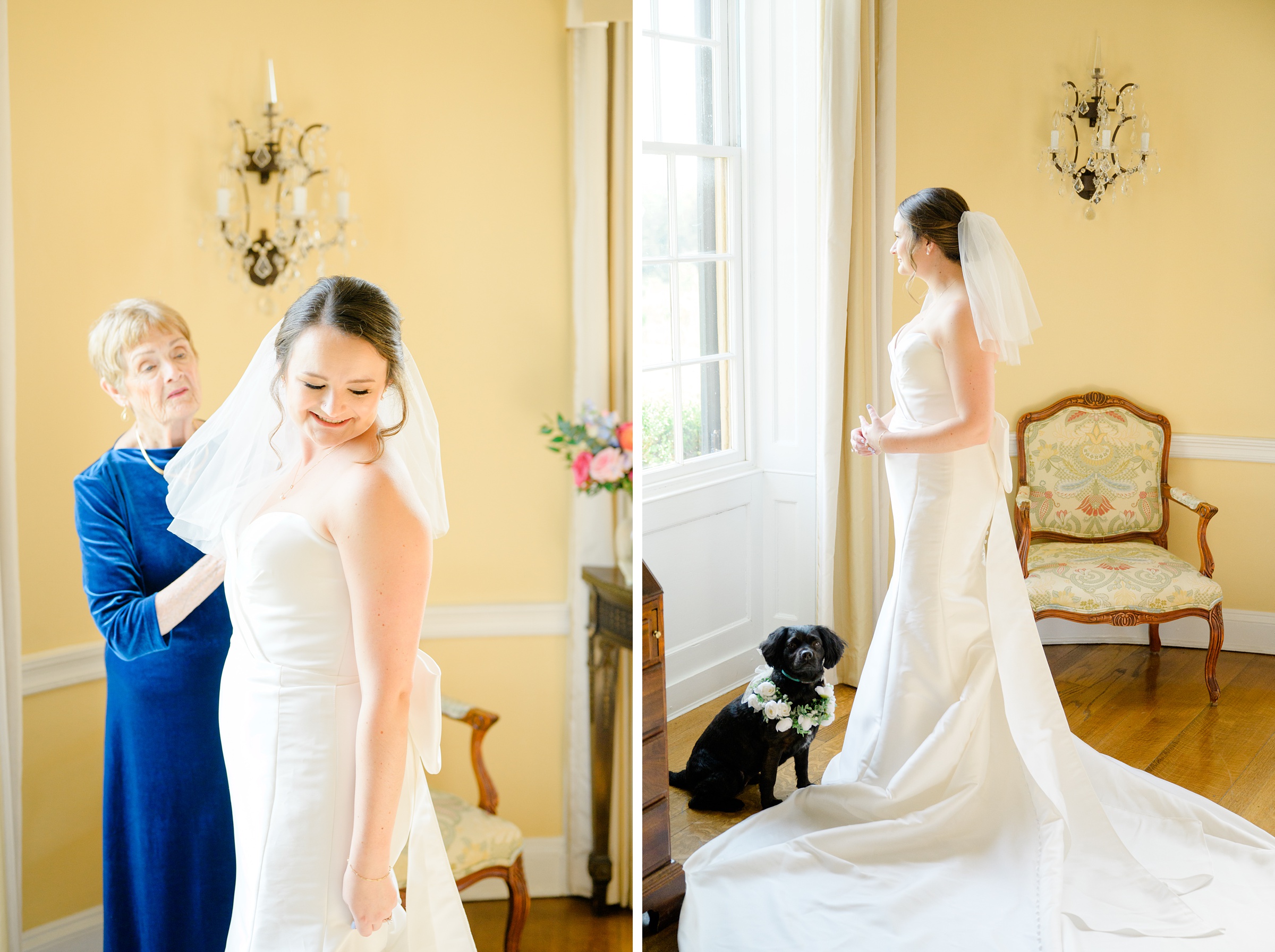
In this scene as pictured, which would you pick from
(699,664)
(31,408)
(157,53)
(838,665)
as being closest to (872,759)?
(838,665)

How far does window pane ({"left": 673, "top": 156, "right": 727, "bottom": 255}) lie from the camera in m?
1.37

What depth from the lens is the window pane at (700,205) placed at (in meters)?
1.37

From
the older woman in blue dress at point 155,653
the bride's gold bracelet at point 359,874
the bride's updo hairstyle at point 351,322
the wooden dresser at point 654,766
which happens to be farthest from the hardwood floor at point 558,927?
the bride's updo hairstyle at point 351,322

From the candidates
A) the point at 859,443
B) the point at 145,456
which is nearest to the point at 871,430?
the point at 859,443

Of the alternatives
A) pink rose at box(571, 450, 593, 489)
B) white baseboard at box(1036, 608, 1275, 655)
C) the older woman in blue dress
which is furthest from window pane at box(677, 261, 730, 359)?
white baseboard at box(1036, 608, 1275, 655)

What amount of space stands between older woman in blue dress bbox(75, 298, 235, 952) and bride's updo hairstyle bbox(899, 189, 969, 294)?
1195 millimetres

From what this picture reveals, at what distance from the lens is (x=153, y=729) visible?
113cm

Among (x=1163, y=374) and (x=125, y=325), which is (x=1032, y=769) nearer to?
(x=1163, y=374)

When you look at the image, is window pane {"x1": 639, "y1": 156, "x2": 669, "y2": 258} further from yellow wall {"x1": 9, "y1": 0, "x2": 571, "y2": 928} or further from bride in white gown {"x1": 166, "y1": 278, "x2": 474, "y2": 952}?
bride in white gown {"x1": 166, "y1": 278, "x2": 474, "y2": 952}

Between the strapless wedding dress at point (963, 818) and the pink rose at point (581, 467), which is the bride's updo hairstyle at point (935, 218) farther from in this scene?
the pink rose at point (581, 467)

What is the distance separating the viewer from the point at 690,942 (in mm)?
1650

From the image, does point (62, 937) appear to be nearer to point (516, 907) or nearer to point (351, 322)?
point (516, 907)

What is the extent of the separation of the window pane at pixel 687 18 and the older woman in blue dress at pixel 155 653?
2.79 feet

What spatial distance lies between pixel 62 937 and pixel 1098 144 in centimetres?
201
